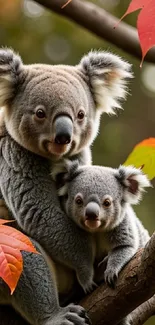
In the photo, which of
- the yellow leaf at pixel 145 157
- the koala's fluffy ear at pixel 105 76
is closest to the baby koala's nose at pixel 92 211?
the yellow leaf at pixel 145 157

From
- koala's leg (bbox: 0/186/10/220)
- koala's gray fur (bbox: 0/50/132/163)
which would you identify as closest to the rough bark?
koala's leg (bbox: 0/186/10/220)

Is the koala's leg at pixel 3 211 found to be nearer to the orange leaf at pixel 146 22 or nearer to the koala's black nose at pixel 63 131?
the koala's black nose at pixel 63 131

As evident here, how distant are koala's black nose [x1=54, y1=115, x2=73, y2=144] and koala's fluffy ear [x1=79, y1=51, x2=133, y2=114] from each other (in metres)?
0.85

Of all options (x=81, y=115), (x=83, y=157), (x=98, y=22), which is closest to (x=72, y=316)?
(x=83, y=157)

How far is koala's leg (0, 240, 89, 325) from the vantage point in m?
5.37

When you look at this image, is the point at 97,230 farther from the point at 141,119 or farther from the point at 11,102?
the point at 141,119

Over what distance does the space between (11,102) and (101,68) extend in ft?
2.83

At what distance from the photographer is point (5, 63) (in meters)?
6.05

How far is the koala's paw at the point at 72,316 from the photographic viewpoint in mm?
5227

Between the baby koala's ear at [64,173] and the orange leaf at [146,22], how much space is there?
1528 millimetres

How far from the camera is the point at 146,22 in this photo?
444cm

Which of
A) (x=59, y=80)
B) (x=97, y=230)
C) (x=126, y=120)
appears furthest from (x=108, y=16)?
(x=126, y=120)

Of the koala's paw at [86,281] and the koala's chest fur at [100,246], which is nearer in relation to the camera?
the koala's paw at [86,281]

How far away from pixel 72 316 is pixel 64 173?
114 centimetres
